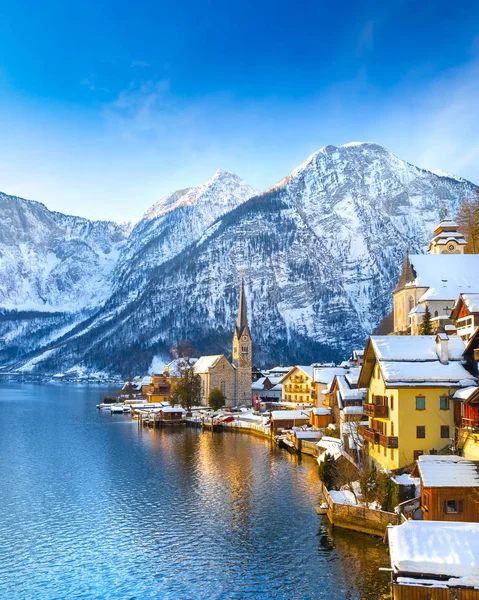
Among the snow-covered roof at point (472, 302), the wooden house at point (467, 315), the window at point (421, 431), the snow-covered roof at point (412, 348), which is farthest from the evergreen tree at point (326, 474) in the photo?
the snow-covered roof at point (472, 302)

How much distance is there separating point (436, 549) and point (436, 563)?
77cm

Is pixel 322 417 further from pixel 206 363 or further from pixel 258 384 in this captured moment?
pixel 258 384

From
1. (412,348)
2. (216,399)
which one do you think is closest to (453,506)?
(412,348)

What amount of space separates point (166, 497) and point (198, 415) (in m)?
74.8

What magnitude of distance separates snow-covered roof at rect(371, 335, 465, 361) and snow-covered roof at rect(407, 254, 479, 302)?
4335 centimetres


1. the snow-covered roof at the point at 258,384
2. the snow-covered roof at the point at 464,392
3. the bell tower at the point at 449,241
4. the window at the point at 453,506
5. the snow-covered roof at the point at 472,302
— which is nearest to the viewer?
the window at the point at 453,506

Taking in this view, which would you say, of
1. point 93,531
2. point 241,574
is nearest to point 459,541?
point 241,574

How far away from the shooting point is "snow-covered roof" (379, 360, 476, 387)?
41.7m

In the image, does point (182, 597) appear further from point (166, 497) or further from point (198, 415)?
point (198, 415)

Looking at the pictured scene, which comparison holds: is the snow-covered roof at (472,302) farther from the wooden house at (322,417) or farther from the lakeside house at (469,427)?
the wooden house at (322,417)

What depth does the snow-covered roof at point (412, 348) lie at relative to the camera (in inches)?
1732

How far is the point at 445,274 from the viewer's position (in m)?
91.8

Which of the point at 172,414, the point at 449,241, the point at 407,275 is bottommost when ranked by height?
the point at 172,414

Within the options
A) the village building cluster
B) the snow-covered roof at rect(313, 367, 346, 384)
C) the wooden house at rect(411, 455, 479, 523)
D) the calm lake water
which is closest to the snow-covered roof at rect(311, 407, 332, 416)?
the village building cluster
